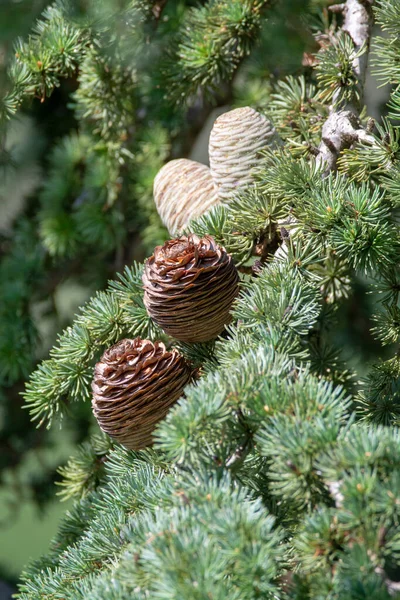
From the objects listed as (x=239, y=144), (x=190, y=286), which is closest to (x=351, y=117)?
(x=239, y=144)

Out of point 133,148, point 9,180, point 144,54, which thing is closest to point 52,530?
point 9,180

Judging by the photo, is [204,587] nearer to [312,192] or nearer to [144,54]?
[312,192]

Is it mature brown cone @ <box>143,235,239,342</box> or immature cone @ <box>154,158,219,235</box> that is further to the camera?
immature cone @ <box>154,158,219,235</box>

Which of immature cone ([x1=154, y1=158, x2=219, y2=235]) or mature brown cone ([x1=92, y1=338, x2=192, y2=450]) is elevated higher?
immature cone ([x1=154, y1=158, x2=219, y2=235])

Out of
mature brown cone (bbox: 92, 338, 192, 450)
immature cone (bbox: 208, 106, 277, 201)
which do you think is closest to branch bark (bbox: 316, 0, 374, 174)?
immature cone (bbox: 208, 106, 277, 201)

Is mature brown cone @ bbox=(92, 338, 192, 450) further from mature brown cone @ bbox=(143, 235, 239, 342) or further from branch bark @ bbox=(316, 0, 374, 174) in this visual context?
branch bark @ bbox=(316, 0, 374, 174)

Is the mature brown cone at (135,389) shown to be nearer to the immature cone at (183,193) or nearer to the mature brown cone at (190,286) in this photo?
the mature brown cone at (190,286)
